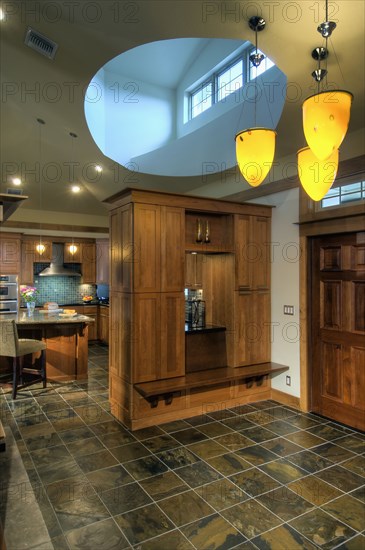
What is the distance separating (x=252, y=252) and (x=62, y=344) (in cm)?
322

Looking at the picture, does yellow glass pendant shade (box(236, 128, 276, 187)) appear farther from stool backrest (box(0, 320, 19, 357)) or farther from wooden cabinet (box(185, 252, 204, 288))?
stool backrest (box(0, 320, 19, 357))

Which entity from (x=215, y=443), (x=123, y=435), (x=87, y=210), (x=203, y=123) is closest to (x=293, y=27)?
(x=203, y=123)

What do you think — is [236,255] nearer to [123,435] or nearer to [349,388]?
[349,388]

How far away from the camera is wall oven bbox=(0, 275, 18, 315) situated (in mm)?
7453

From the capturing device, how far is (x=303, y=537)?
2230 millimetres

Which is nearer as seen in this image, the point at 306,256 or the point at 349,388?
the point at 349,388

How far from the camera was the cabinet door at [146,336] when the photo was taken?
3877 millimetres

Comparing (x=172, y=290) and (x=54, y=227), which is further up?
(x=54, y=227)

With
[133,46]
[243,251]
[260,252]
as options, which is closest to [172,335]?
[243,251]

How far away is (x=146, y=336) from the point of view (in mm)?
3939

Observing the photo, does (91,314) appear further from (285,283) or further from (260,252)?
(285,283)

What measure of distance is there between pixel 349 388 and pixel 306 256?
1542 mm

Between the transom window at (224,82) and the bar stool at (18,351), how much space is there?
4.43m

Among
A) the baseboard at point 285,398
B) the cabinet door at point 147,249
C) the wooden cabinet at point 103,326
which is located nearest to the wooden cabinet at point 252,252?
the cabinet door at point 147,249
